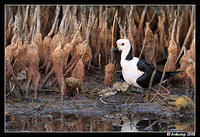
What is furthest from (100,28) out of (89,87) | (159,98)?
(159,98)

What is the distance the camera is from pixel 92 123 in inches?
274

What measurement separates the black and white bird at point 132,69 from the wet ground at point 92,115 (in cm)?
29

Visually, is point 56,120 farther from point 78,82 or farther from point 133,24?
point 133,24

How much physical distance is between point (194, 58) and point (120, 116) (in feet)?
4.56

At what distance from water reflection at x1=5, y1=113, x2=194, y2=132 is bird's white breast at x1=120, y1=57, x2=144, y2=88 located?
567 mm

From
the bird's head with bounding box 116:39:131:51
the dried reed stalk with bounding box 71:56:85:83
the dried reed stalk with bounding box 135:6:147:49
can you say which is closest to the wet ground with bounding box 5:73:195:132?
the dried reed stalk with bounding box 71:56:85:83

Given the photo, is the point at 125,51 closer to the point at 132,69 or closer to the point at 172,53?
the point at 132,69

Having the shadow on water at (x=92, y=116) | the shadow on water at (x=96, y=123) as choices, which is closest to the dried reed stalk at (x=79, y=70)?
the shadow on water at (x=92, y=116)

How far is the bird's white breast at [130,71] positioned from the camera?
7711 millimetres

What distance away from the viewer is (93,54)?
8680 millimetres

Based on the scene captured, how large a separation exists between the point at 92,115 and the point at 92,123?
38cm

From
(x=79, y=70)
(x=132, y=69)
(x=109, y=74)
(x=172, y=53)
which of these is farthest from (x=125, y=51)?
(x=172, y=53)

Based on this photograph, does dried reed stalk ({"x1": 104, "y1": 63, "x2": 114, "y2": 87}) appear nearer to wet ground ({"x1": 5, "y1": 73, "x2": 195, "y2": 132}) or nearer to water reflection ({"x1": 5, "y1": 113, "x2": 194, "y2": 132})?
wet ground ({"x1": 5, "y1": 73, "x2": 195, "y2": 132})

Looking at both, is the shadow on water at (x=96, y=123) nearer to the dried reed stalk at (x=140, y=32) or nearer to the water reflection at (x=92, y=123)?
the water reflection at (x=92, y=123)
